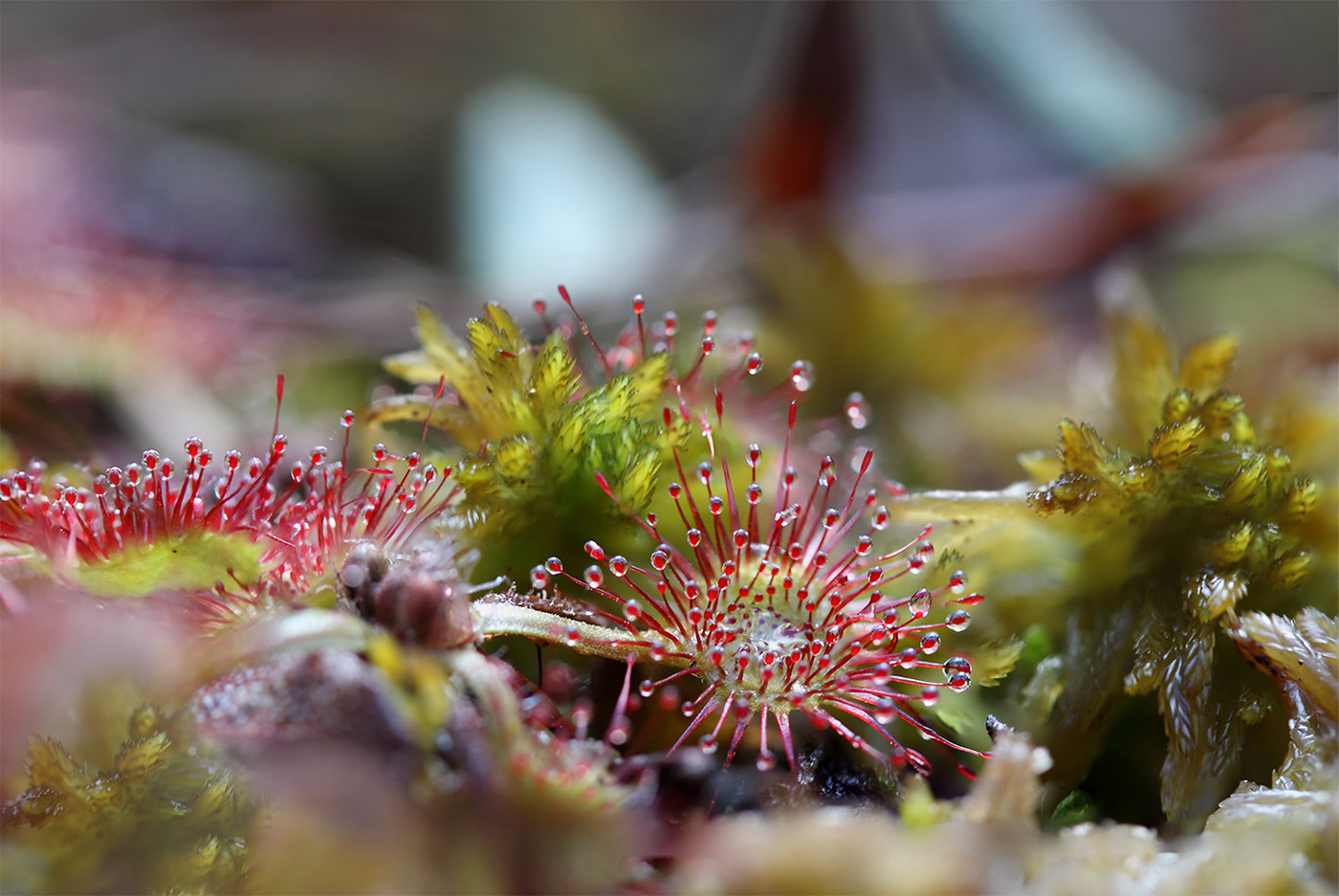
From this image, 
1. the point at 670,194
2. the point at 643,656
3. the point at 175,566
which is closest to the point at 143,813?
the point at 175,566

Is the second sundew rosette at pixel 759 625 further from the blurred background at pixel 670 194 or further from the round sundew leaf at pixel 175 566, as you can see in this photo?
the blurred background at pixel 670 194

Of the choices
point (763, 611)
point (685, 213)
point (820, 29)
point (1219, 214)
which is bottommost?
point (763, 611)

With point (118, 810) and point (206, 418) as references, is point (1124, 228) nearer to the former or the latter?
point (206, 418)

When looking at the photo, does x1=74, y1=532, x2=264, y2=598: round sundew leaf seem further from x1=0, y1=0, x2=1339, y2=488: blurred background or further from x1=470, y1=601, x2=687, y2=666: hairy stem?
x1=0, y1=0, x2=1339, y2=488: blurred background

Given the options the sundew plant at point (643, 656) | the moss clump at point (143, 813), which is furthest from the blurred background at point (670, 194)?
the moss clump at point (143, 813)

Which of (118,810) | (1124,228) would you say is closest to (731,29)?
(1124,228)

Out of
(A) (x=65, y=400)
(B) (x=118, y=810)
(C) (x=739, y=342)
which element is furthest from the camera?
(A) (x=65, y=400)

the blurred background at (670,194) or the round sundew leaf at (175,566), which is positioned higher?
the blurred background at (670,194)
